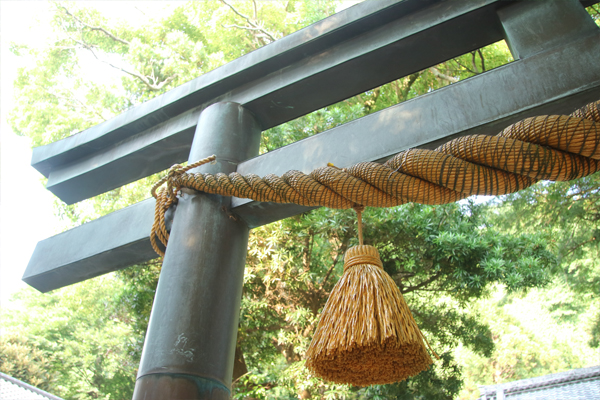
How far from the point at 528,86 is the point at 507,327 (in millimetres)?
15508

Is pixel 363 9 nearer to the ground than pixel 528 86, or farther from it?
farther from it

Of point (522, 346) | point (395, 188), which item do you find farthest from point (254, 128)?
point (522, 346)

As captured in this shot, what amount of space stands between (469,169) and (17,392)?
7.53m

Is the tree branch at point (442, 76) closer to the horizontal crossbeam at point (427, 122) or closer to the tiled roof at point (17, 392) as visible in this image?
the horizontal crossbeam at point (427, 122)

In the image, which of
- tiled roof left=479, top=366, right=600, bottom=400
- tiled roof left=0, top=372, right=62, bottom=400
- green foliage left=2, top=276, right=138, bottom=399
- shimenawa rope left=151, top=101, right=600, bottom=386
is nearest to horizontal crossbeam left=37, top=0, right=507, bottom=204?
shimenawa rope left=151, top=101, right=600, bottom=386

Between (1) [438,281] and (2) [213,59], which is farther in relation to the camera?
(2) [213,59]

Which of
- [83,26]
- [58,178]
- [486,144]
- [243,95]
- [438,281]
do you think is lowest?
[486,144]

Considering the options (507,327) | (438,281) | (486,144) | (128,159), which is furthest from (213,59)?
(507,327)

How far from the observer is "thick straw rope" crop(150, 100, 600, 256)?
874 mm

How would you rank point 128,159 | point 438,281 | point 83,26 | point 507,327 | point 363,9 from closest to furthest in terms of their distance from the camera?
point 363,9 < point 128,159 < point 438,281 < point 83,26 < point 507,327

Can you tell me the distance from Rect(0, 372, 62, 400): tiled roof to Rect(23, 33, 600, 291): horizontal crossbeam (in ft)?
18.7

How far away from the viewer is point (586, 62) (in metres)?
1.16

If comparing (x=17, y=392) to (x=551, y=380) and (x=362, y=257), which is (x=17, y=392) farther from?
(x=551, y=380)

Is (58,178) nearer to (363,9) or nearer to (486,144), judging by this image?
(363,9)
